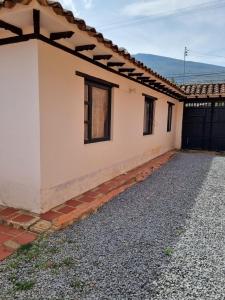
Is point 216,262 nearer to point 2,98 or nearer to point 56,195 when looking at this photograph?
point 56,195

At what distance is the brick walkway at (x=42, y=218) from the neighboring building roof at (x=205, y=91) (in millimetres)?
8939

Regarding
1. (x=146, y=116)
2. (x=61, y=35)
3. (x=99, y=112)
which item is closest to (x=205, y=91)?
(x=146, y=116)

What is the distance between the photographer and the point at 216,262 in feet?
9.58

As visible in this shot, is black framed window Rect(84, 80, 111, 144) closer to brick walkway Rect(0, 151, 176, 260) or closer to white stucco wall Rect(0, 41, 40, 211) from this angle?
brick walkway Rect(0, 151, 176, 260)

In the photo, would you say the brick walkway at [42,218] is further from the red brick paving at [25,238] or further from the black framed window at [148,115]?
the black framed window at [148,115]

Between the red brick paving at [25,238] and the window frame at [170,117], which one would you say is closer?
the red brick paving at [25,238]

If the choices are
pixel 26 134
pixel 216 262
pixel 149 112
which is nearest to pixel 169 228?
pixel 216 262

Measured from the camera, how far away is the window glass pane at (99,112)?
5.62 m

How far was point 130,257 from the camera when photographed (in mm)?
2980

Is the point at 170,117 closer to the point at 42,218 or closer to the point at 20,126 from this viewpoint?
the point at 20,126

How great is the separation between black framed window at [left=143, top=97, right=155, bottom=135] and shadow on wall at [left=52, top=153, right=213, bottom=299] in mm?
3586

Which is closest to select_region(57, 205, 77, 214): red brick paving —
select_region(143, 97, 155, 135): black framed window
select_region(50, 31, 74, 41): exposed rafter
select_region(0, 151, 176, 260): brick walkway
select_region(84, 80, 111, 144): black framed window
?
select_region(0, 151, 176, 260): brick walkway

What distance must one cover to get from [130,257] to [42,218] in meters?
1.63

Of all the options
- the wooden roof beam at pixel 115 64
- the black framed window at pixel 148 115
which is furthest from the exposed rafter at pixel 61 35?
the black framed window at pixel 148 115
